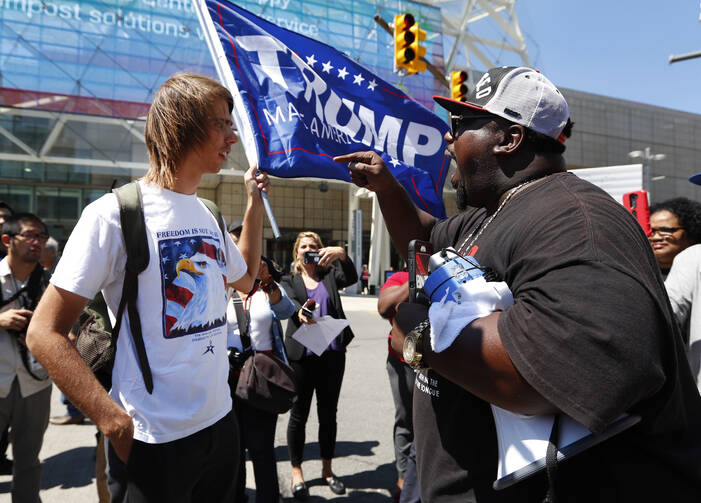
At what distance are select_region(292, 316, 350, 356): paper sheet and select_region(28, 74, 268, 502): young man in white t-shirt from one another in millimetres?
2124

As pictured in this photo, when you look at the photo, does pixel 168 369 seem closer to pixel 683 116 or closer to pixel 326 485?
pixel 326 485

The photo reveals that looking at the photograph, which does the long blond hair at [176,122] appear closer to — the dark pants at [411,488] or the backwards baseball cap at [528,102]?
the backwards baseball cap at [528,102]

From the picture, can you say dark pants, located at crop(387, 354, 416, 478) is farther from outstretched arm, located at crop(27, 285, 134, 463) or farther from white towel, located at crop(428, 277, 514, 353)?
white towel, located at crop(428, 277, 514, 353)

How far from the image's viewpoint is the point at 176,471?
1698mm

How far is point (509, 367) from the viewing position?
3.58ft

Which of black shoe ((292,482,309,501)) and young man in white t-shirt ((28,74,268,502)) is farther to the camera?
black shoe ((292,482,309,501))

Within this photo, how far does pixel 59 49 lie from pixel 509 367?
90.8 feet

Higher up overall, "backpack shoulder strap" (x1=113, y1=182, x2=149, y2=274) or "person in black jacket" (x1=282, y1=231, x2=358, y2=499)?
"backpack shoulder strap" (x1=113, y1=182, x2=149, y2=274)

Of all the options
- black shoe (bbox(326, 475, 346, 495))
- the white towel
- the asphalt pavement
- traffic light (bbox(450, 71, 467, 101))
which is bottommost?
the asphalt pavement

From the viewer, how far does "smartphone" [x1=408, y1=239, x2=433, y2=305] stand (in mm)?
1422

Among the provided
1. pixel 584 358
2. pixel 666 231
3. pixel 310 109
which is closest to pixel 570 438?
pixel 584 358

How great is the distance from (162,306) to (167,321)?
0.06m

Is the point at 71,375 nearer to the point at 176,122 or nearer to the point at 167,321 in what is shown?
the point at 167,321

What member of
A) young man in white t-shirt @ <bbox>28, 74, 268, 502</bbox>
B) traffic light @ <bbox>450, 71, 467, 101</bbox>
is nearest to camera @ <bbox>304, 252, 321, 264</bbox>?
young man in white t-shirt @ <bbox>28, 74, 268, 502</bbox>
